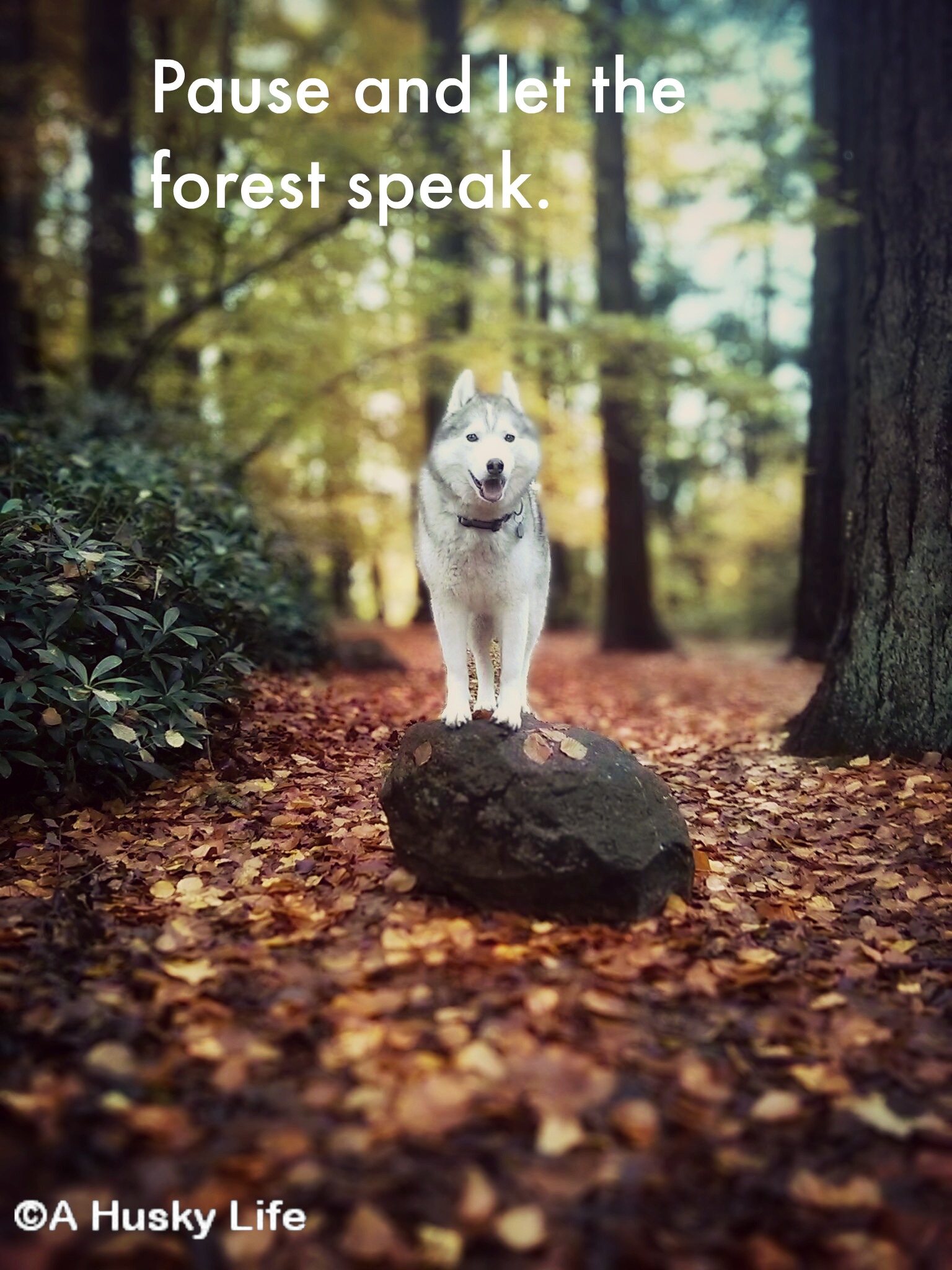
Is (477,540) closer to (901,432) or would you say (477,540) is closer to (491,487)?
(491,487)

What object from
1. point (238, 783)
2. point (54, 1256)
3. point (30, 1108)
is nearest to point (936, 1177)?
point (54, 1256)

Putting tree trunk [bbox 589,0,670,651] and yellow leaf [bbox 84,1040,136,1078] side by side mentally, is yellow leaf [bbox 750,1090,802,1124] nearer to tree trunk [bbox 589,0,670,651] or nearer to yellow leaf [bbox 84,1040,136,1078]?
yellow leaf [bbox 84,1040,136,1078]

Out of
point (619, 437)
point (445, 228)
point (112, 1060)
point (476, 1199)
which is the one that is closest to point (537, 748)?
point (476, 1199)

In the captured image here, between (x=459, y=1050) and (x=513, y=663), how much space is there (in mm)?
1757

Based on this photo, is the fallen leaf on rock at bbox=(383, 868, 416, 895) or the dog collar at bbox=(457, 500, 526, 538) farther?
the dog collar at bbox=(457, 500, 526, 538)

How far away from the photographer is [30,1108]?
2512 mm

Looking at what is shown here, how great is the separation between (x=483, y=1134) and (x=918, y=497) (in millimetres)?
4722

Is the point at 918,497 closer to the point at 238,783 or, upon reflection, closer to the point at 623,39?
the point at 238,783

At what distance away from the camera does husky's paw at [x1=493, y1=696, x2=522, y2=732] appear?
→ 3.96 m

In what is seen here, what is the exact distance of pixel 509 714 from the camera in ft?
13.0

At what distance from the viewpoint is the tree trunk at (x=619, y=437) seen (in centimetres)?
1262

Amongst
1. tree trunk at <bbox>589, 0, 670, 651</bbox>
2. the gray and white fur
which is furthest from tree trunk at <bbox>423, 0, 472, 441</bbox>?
the gray and white fur

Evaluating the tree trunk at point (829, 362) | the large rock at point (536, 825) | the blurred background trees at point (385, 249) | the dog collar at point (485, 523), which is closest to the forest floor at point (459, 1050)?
the large rock at point (536, 825)

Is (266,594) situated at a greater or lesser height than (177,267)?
lesser
